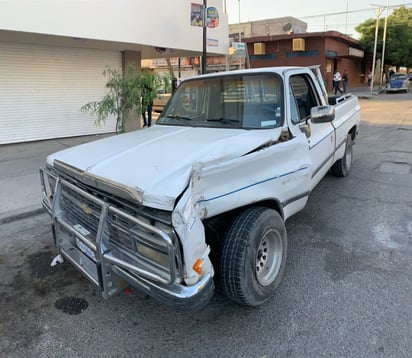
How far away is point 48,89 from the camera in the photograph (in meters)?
11.1

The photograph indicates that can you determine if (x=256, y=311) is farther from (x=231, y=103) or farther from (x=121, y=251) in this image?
(x=231, y=103)

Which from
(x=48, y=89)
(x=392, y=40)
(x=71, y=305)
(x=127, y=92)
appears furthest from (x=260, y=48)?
(x=71, y=305)

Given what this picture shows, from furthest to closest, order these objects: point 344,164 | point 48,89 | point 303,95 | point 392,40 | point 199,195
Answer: point 392,40, point 48,89, point 344,164, point 303,95, point 199,195

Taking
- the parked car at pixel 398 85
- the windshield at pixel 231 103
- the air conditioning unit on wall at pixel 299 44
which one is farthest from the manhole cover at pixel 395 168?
the parked car at pixel 398 85

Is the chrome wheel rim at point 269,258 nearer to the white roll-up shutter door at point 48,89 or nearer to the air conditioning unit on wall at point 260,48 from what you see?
the white roll-up shutter door at point 48,89

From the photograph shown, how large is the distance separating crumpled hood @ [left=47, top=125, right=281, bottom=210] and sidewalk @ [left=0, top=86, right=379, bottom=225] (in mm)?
2248

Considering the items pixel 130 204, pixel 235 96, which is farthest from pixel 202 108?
pixel 130 204

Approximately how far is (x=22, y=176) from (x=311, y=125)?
225 inches

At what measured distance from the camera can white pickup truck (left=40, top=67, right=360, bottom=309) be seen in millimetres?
2322

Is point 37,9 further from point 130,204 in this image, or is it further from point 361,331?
point 361,331

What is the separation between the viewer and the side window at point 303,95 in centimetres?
409

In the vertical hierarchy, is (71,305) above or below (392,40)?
below

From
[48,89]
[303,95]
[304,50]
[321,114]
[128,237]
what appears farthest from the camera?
[304,50]

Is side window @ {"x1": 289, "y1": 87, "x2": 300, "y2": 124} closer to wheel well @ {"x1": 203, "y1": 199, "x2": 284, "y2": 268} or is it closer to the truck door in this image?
the truck door
